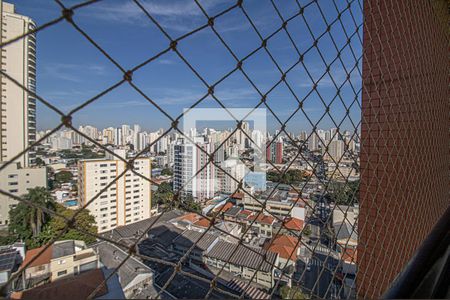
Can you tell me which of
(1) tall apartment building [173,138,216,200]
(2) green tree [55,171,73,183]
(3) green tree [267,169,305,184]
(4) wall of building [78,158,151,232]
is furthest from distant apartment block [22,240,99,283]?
(2) green tree [55,171,73,183]

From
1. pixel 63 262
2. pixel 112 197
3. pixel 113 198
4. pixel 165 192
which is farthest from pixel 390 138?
pixel 113 198

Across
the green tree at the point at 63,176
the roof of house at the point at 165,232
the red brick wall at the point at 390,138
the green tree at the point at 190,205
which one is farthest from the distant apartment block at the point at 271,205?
the green tree at the point at 63,176

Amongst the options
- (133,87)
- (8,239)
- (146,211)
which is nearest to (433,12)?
(133,87)

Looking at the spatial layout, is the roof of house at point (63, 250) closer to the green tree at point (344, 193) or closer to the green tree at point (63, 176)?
the green tree at point (63, 176)

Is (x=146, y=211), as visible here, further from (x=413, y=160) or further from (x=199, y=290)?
(x=413, y=160)

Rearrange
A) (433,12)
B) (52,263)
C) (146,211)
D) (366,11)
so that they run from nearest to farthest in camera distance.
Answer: (366,11) → (433,12) → (52,263) → (146,211)

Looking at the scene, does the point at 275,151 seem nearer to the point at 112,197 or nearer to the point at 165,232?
the point at 165,232
